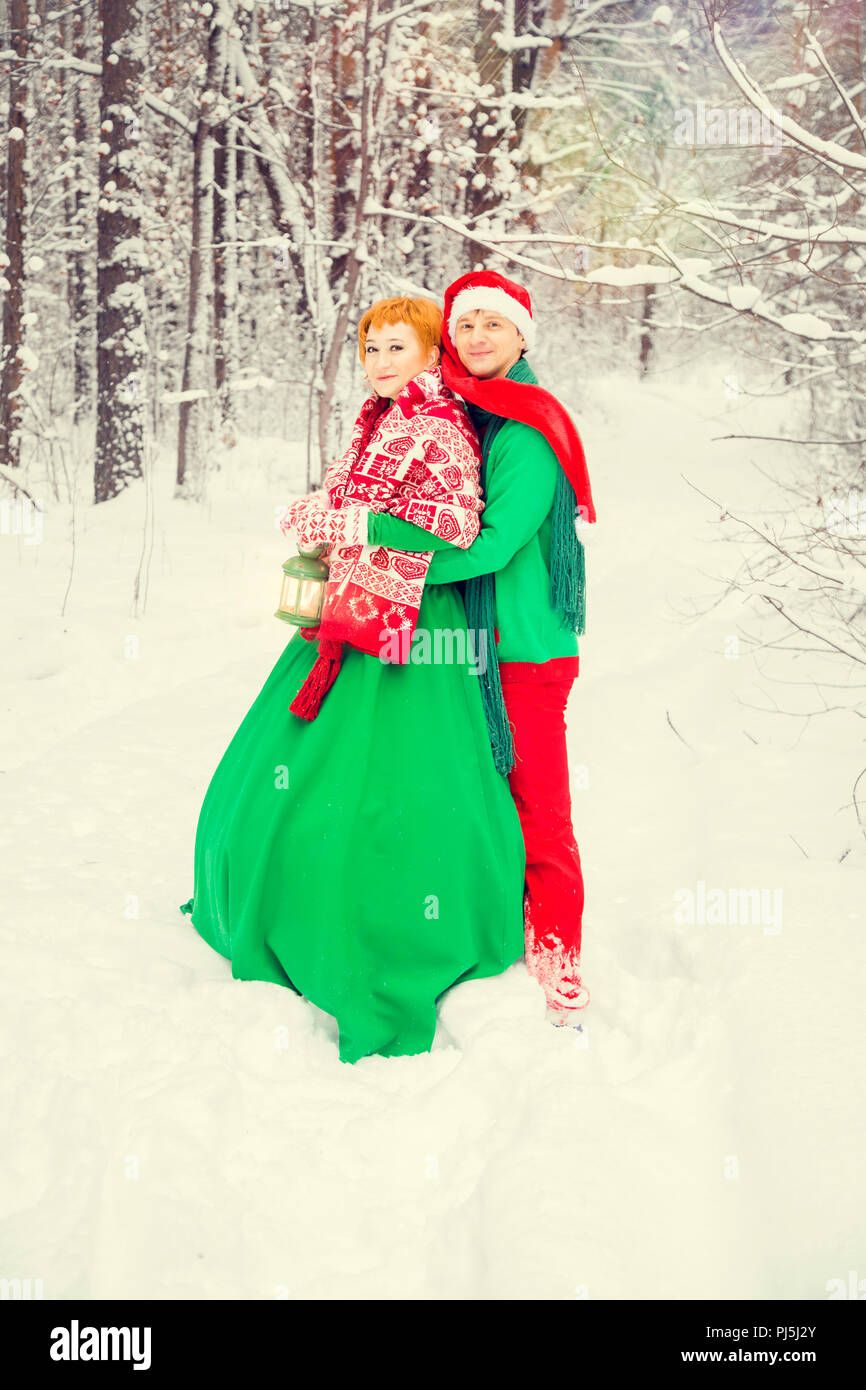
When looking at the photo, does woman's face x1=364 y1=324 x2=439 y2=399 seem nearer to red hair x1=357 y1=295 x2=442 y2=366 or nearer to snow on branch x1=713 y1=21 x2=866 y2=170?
red hair x1=357 y1=295 x2=442 y2=366

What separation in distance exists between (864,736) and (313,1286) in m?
3.81

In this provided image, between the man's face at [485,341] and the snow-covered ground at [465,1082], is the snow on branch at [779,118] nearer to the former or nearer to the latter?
the man's face at [485,341]

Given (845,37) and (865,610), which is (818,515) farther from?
(845,37)

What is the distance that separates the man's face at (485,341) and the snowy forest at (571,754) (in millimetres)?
506

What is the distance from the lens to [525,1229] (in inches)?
77.0

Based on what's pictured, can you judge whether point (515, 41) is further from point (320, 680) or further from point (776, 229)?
point (320, 680)

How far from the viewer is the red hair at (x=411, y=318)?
2.58 meters

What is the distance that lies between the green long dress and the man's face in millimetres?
604

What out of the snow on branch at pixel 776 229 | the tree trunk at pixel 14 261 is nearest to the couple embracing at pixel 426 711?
the snow on branch at pixel 776 229

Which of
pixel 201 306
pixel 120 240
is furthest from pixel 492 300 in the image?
pixel 201 306

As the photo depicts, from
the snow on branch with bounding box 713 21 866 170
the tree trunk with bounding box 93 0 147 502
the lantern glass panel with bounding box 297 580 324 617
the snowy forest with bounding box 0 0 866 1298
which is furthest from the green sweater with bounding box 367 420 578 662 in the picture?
the tree trunk with bounding box 93 0 147 502

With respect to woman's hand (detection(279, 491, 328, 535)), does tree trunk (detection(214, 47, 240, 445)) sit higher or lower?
higher

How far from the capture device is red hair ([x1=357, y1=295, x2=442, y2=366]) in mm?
2582

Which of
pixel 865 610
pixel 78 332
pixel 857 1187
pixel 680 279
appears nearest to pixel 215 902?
pixel 857 1187
